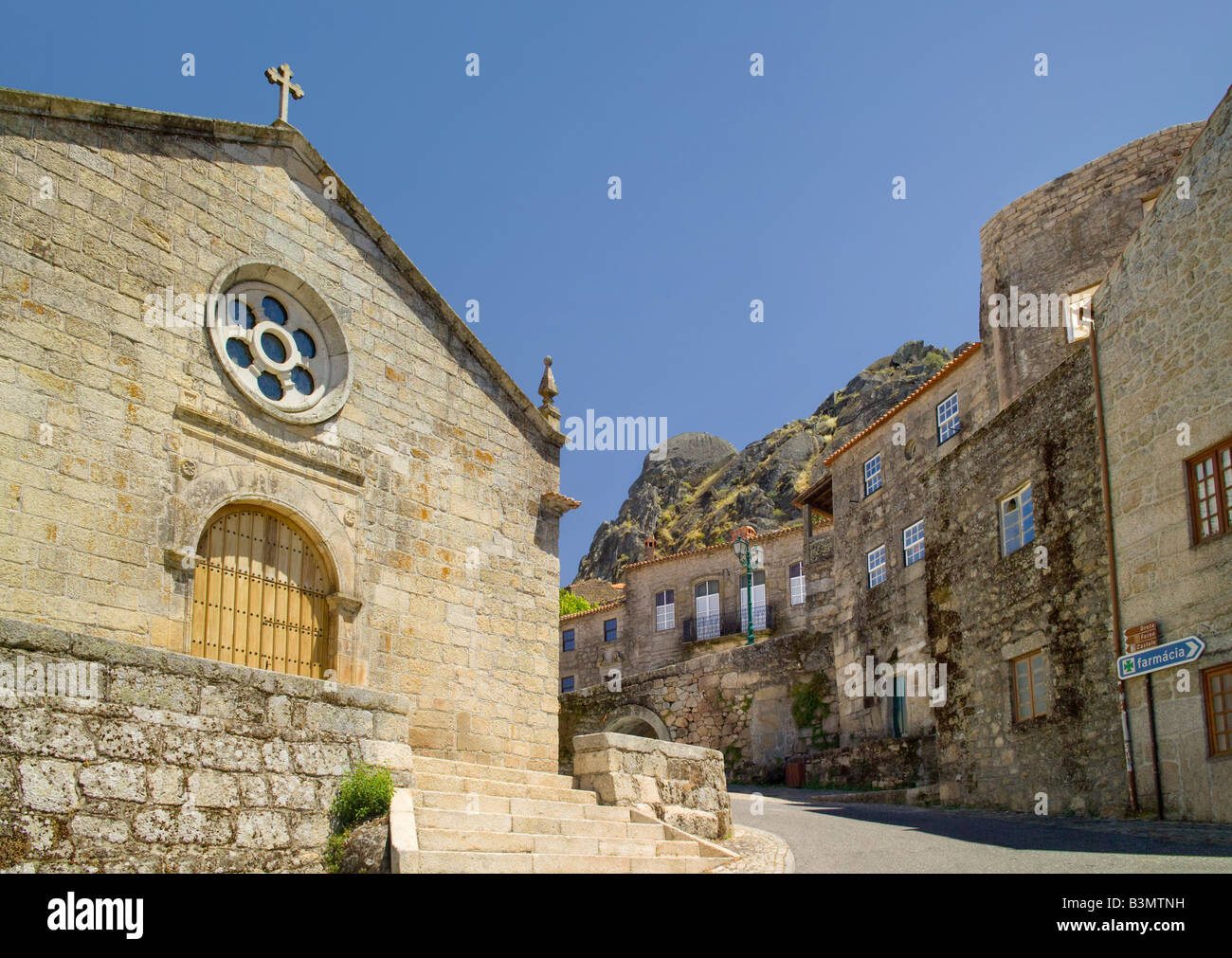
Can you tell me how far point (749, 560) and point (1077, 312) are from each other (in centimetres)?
1789

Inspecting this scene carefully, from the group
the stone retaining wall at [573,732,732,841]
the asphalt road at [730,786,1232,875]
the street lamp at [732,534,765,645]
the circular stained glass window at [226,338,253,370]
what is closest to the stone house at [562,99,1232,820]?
the asphalt road at [730,786,1232,875]

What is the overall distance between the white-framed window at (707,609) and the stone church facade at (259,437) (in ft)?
90.1

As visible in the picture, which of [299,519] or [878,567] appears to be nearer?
[299,519]

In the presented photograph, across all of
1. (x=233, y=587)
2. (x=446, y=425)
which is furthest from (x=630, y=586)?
(x=233, y=587)

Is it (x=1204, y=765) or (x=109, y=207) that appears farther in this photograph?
(x=1204, y=765)

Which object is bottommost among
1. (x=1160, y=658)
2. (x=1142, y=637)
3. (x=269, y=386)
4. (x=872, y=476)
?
(x=1160, y=658)

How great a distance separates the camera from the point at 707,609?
43062mm

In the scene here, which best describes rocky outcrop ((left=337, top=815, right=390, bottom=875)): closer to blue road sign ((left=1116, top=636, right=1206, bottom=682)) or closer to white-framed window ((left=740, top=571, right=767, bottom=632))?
blue road sign ((left=1116, top=636, right=1206, bottom=682))

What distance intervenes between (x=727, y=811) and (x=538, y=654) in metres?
3.48

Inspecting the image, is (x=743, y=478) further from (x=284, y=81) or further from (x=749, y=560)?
(x=284, y=81)

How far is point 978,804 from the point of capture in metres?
17.6

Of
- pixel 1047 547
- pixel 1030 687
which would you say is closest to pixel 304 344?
pixel 1047 547

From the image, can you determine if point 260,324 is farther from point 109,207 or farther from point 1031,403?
point 1031,403
